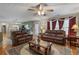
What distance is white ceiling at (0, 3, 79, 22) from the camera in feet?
7.22

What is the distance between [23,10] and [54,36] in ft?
2.22

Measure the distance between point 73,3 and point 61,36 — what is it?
1.92ft

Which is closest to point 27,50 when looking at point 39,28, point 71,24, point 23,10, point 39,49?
point 39,49

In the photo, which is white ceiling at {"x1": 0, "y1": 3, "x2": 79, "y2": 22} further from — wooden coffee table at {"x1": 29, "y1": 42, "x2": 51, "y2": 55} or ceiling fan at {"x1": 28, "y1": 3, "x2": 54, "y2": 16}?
wooden coffee table at {"x1": 29, "y1": 42, "x2": 51, "y2": 55}

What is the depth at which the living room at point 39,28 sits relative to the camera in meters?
2.21

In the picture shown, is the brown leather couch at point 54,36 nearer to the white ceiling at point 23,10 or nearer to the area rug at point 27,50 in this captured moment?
the area rug at point 27,50

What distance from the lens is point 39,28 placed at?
224 centimetres

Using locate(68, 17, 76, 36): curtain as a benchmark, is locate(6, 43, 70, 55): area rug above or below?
below

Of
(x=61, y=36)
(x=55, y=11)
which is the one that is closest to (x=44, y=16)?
(x=55, y=11)

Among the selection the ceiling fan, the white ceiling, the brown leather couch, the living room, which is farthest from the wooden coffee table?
the ceiling fan

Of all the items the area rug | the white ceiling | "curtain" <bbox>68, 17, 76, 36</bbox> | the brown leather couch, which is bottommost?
the area rug

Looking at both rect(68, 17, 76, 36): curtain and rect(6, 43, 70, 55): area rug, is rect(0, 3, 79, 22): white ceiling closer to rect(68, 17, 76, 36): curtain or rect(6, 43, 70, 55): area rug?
rect(68, 17, 76, 36): curtain

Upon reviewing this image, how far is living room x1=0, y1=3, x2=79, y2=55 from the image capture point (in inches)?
86.9

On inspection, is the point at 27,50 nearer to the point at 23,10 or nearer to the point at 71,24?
the point at 23,10
